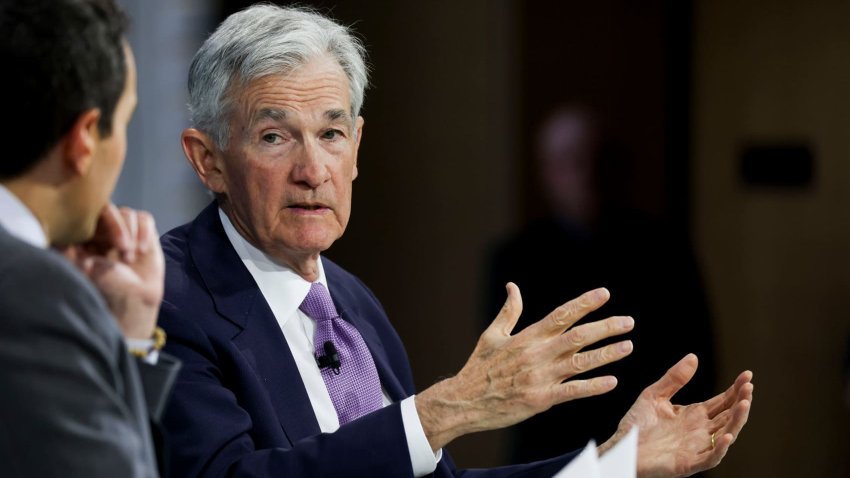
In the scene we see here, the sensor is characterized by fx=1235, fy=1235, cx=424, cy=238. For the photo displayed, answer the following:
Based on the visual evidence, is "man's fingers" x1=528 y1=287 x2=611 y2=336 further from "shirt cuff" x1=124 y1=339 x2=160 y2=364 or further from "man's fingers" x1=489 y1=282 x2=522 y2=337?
"shirt cuff" x1=124 y1=339 x2=160 y2=364

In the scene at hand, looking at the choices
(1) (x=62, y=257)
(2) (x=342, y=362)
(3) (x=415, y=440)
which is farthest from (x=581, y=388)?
(1) (x=62, y=257)

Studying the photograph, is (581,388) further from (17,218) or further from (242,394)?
(17,218)

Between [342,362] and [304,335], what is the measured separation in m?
0.07

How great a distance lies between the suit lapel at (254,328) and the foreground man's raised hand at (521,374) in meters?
0.23

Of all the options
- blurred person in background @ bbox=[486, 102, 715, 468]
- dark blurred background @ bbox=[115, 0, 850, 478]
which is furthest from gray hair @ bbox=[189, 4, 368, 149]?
dark blurred background @ bbox=[115, 0, 850, 478]

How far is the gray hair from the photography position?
186 cm

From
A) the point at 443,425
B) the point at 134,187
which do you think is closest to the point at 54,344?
the point at 443,425

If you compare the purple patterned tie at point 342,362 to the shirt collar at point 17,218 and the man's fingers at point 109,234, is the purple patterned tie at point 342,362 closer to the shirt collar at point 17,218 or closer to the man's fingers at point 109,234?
the man's fingers at point 109,234

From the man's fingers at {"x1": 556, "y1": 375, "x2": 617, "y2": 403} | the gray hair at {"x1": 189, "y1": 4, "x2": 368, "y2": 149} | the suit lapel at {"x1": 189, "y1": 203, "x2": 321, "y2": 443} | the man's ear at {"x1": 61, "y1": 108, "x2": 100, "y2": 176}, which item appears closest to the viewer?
the man's ear at {"x1": 61, "y1": 108, "x2": 100, "y2": 176}

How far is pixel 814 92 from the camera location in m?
4.32

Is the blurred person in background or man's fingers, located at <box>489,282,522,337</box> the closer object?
man's fingers, located at <box>489,282,522,337</box>

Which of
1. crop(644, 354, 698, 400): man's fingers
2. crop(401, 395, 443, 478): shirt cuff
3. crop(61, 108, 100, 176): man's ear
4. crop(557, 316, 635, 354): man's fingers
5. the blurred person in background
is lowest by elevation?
the blurred person in background

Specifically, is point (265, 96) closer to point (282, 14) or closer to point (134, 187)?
point (282, 14)

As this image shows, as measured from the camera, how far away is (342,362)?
1887 millimetres
